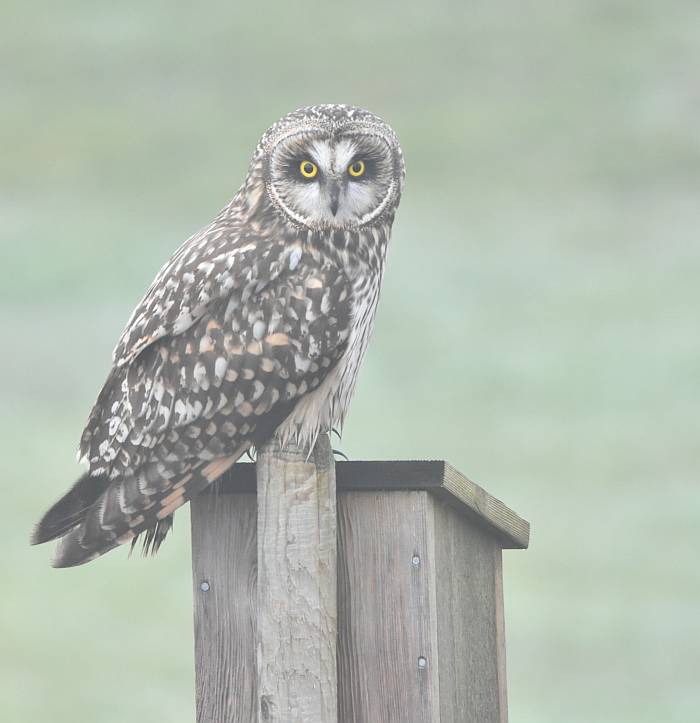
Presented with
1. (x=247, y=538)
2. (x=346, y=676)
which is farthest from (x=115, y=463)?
(x=346, y=676)

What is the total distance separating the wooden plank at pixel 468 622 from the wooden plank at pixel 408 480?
63 millimetres

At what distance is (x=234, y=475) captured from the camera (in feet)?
11.1

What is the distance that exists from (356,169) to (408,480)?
0.92 m

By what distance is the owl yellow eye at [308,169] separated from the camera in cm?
344

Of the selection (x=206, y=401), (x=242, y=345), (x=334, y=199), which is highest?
(x=334, y=199)

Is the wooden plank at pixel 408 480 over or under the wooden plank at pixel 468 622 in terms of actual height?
over

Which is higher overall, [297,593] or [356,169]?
[356,169]

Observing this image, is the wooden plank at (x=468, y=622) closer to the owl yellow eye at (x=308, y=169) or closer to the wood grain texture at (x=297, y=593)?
the wood grain texture at (x=297, y=593)

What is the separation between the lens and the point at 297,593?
3141mm

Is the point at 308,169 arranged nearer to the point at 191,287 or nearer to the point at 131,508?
the point at 191,287

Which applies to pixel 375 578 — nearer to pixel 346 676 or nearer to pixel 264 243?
pixel 346 676

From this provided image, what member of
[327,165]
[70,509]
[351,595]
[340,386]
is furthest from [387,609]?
[327,165]

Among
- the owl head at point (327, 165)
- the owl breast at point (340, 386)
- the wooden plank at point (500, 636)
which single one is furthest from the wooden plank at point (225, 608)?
the wooden plank at point (500, 636)

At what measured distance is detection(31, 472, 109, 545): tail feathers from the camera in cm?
335
